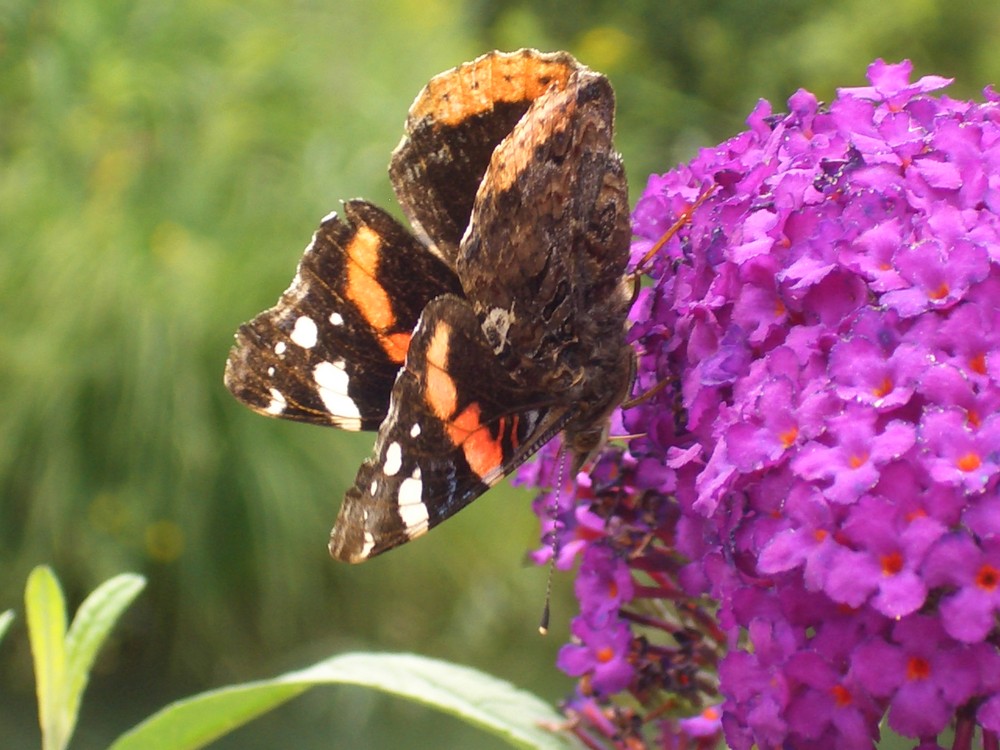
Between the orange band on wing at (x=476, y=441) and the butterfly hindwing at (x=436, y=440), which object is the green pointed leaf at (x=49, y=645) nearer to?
the butterfly hindwing at (x=436, y=440)

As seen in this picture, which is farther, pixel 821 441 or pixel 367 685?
pixel 367 685

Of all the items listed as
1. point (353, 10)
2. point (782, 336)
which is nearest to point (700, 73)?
point (353, 10)

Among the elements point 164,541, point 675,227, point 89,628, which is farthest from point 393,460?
point 164,541

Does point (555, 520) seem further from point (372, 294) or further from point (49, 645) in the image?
point (49, 645)

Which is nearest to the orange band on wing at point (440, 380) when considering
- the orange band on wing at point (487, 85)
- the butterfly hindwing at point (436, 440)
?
the butterfly hindwing at point (436, 440)

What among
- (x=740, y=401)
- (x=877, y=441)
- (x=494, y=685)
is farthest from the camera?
(x=494, y=685)

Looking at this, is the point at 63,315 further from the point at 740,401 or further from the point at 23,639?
the point at 740,401
